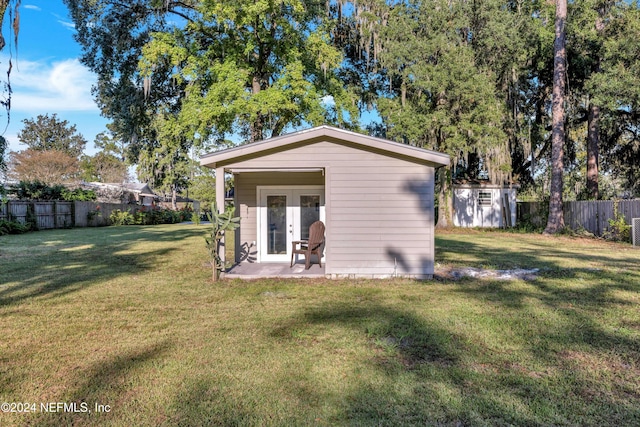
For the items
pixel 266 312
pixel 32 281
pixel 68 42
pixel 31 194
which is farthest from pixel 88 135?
pixel 266 312

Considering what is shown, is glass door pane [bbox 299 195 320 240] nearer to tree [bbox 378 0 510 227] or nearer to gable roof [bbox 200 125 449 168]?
gable roof [bbox 200 125 449 168]

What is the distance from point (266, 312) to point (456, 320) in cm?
236

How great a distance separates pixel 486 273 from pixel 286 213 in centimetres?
443

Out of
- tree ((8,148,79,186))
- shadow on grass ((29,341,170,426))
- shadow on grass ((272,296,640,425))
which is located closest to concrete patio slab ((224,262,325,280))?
shadow on grass ((272,296,640,425))

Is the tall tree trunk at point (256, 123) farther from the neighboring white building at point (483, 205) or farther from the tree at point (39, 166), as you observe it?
the tree at point (39, 166)

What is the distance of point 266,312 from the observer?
16.4 feet

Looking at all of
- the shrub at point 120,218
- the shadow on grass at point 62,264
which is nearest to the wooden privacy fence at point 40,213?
the shrub at point 120,218

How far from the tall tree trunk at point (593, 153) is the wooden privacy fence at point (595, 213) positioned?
1.64 meters

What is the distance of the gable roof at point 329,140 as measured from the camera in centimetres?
691

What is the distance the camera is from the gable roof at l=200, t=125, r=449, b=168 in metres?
6.91

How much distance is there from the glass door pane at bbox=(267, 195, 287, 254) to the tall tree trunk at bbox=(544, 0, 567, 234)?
1209cm

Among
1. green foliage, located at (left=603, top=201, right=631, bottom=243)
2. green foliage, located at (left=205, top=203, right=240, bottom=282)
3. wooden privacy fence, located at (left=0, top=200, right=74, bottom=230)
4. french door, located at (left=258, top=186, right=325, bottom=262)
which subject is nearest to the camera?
green foliage, located at (left=205, top=203, right=240, bottom=282)

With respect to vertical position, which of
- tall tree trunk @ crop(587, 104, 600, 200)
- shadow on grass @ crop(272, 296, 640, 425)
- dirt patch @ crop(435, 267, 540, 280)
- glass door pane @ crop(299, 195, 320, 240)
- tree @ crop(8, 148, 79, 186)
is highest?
tree @ crop(8, 148, 79, 186)

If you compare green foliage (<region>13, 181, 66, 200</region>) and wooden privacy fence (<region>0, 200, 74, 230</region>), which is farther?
green foliage (<region>13, 181, 66, 200</region>)
